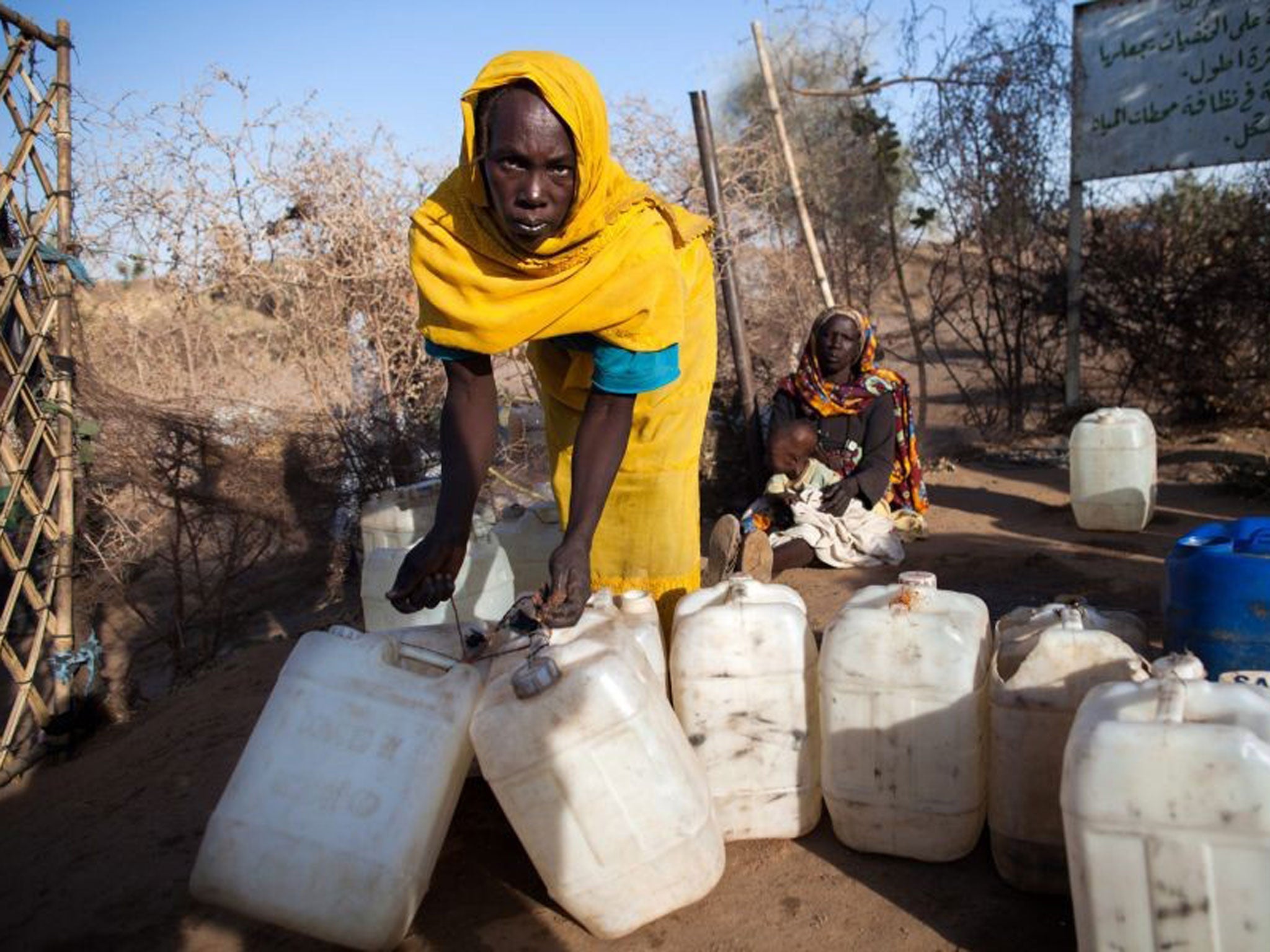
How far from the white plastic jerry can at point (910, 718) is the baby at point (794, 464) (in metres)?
3.26

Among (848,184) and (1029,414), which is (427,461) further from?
(1029,414)

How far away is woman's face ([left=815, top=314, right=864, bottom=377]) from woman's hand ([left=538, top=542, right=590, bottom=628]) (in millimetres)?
3560

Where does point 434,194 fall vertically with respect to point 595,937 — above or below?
above

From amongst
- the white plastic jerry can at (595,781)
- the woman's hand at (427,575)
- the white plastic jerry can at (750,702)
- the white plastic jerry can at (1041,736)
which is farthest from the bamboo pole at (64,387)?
the white plastic jerry can at (1041,736)

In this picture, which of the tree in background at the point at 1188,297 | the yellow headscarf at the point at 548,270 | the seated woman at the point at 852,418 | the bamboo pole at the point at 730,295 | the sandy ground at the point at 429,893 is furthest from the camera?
the tree in background at the point at 1188,297

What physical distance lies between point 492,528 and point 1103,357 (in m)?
7.10

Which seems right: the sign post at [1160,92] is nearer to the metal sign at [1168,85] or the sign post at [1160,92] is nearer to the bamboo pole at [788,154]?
the metal sign at [1168,85]

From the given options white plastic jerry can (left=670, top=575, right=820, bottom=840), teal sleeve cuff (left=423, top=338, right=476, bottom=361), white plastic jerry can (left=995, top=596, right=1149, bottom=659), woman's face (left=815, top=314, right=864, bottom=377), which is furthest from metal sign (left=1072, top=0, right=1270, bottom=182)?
teal sleeve cuff (left=423, top=338, right=476, bottom=361)

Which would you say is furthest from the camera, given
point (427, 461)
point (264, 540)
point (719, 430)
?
point (719, 430)

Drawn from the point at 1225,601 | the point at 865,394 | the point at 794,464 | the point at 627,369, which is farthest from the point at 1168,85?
the point at 627,369

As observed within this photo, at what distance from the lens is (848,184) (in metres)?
8.85

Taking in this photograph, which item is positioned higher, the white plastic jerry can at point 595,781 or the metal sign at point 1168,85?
the metal sign at point 1168,85

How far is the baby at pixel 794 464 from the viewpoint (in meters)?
5.42

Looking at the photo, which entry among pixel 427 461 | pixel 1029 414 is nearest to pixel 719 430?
pixel 427 461
